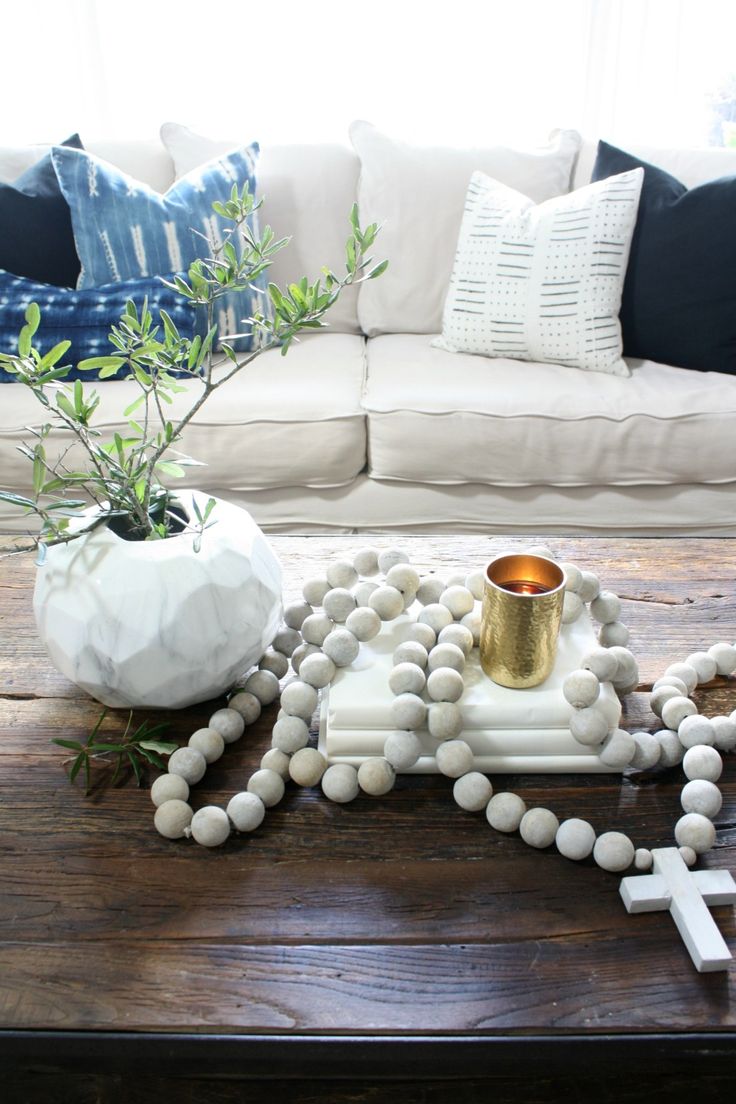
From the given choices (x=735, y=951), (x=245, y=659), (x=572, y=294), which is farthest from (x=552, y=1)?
(x=735, y=951)

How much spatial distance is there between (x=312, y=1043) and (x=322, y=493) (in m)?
1.38

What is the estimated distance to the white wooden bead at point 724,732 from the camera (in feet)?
2.61

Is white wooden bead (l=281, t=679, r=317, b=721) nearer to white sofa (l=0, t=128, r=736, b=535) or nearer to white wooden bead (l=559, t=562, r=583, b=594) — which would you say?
white wooden bead (l=559, t=562, r=583, b=594)

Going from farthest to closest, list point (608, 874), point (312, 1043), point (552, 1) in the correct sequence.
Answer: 1. point (552, 1)
2. point (608, 874)
3. point (312, 1043)

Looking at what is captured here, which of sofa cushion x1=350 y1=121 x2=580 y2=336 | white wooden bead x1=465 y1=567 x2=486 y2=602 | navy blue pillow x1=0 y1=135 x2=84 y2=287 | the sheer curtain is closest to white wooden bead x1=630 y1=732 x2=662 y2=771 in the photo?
white wooden bead x1=465 y1=567 x2=486 y2=602

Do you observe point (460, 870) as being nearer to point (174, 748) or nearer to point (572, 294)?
point (174, 748)

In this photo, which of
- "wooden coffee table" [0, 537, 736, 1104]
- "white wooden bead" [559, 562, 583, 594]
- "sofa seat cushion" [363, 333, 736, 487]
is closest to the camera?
Result: "wooden coffee table" [0, 537, 736, 1104]

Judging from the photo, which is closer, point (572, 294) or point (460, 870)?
point (460, 870)

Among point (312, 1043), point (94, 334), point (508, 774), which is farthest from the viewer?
point (94, 334)

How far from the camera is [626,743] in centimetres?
75

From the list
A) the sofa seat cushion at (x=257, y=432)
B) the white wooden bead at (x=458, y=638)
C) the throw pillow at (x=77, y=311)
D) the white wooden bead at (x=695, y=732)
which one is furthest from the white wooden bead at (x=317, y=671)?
the throw pillow at (x=77, y=311)

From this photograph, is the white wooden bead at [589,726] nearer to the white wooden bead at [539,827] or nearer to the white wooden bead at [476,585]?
the white wooden bead at [539,827]

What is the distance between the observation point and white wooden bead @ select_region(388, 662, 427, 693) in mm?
769

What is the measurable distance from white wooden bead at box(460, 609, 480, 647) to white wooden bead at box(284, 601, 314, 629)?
0.56 ft
